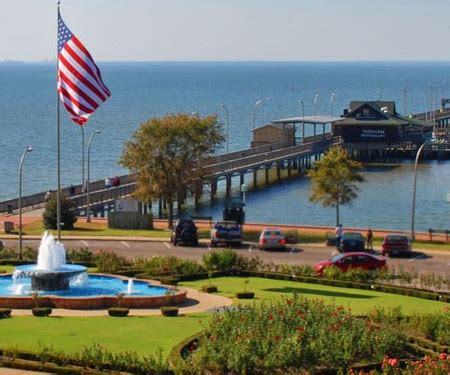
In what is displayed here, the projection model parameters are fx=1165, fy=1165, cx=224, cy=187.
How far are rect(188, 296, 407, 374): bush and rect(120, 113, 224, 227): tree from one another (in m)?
38.3

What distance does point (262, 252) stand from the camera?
60.1 m

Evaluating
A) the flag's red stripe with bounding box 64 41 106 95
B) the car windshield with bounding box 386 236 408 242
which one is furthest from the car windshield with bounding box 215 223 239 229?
the flag's red stripe with bounding box 64 41 106 95

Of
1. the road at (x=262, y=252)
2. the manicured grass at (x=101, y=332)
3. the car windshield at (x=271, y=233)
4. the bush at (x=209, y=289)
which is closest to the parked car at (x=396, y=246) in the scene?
the road at (x=262, y=252)

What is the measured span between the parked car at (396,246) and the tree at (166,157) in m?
17.9

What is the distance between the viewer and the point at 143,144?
72688mm

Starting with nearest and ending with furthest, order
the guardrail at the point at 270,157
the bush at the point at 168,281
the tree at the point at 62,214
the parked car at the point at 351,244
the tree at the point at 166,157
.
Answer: the bush at the point at 168,281 → the parked car at the point at 351,244 → the tree at the point at 62,214 → the tree at the point at 166,157 → the guardrail at the point at 270,157

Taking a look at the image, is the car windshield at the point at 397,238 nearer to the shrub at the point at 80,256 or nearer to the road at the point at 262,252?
the road at the point at 262,252

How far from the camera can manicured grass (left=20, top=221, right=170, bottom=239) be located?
220ft

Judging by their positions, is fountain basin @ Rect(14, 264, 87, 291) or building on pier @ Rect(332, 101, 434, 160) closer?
fountain basin @ Rect(14, 264, 87, 291)

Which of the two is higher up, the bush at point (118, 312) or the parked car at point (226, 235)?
the parked car at point (226, 235)

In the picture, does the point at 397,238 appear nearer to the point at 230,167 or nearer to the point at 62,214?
the point at 62,214

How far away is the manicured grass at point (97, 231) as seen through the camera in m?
67.0

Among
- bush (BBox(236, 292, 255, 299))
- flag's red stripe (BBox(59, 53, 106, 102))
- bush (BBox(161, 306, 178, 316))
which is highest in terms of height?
flag's red stripe (BBox(59, 53, 106, 102))

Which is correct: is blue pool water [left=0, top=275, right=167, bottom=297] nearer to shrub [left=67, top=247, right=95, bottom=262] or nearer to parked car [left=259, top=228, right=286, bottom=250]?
shrub [left=67, top=247, right=95, bottom=262]
